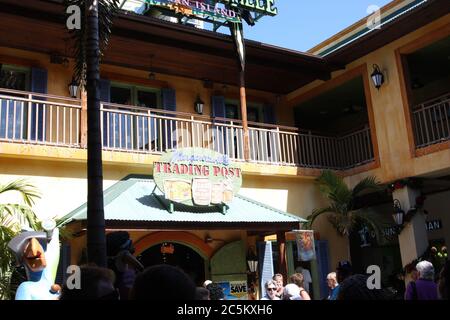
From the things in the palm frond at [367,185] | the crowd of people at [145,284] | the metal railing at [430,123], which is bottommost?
the crowd of people at [145,284]

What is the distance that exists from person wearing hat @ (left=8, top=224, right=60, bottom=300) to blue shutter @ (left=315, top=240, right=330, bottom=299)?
7.31m

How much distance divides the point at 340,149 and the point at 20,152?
8028 millimetres

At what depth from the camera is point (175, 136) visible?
12.6 m

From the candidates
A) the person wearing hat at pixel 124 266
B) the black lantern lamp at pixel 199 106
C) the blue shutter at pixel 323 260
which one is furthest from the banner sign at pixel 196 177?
the person wearing hat at pixel 124 266

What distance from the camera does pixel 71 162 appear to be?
10.4 m

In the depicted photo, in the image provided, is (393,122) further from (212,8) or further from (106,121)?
(106,121)

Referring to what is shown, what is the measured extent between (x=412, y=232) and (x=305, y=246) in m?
2.47

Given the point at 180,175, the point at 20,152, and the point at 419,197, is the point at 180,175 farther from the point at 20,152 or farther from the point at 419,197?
the point at 419,197

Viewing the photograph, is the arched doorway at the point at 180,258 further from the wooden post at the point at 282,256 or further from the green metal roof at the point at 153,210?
the wooden post at the point at 282,256

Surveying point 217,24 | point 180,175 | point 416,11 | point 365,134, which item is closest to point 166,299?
point 180,175

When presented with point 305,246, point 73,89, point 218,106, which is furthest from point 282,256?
point 73,89

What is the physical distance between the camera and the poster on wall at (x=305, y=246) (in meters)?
11.2

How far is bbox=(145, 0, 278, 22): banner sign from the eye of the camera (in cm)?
1258

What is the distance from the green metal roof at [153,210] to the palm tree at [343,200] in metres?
1.86
